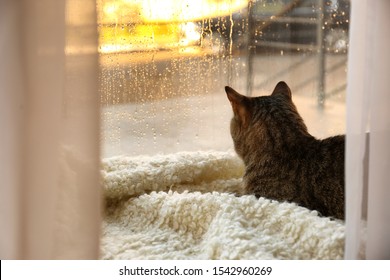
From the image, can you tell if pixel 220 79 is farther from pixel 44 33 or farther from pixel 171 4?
pixel 44 33

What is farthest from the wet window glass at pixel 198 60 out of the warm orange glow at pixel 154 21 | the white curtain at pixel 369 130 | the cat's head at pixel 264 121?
the white curtain at pixel 369 130

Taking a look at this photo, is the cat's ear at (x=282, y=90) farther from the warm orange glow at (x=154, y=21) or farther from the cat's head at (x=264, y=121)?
the warm orange glow at (x=154, y=21)

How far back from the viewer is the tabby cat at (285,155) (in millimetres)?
Result: 1272

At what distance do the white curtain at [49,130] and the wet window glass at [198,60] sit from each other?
0.91 metres

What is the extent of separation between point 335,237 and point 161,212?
451 mm

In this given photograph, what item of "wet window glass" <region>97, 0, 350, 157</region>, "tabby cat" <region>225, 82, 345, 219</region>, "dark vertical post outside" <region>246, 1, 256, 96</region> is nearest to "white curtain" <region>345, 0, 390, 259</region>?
"tabby cat" <region>225, 82, 345, 219</region>

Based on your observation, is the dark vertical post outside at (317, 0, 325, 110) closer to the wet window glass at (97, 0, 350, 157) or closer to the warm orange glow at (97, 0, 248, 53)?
the wet window glass at (97, 0, 350, 157)

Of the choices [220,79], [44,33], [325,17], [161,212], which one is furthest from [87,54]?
[325,17]

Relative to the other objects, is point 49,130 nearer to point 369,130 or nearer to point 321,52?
point 369,130

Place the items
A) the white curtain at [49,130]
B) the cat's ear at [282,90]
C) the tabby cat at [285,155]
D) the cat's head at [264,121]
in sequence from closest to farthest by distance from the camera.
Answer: the white curtain at [49,130] → the tabby cat at [285,155] → the cat's head at [264,121] → the cat's ear at [282,90]

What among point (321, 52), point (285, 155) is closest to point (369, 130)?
point (285, 155)

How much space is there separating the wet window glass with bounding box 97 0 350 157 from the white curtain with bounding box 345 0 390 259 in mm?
896

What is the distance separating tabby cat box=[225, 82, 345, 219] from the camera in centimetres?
127

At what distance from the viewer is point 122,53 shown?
1.86 m
